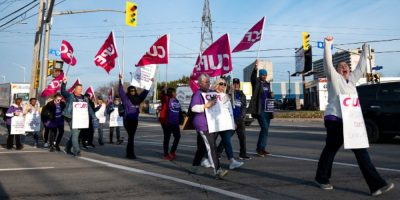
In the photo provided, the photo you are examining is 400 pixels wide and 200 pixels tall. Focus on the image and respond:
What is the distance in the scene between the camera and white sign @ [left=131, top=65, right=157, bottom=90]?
33.1 feet

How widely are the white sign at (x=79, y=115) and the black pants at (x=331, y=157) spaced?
21.3 ft

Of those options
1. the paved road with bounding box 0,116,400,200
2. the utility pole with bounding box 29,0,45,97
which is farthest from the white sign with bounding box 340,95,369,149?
the utility pole with bounding box 29,0,45,97

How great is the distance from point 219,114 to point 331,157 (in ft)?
6.51

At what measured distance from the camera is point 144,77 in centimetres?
1019

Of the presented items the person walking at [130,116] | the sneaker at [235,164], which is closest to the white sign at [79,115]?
the person walking at [130,116]

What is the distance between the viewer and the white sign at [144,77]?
10078 millimetres

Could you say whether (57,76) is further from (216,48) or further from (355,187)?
(355,187)

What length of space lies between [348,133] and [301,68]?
6277cm

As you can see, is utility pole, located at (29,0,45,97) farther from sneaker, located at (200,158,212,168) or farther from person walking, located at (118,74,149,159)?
sneaker, located at (200,158,212,168)

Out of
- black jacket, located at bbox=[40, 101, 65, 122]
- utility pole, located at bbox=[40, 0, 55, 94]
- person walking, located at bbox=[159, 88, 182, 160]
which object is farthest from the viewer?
utility pole, located at bbox=[40, 0, 55, 94]

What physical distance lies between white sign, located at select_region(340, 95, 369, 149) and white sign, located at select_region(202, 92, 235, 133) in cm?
212

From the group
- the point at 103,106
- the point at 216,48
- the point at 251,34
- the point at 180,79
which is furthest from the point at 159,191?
the point at 180,79

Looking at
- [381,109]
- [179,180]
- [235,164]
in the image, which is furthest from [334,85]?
[381,109]

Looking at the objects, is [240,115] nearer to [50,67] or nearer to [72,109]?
[72,109]
